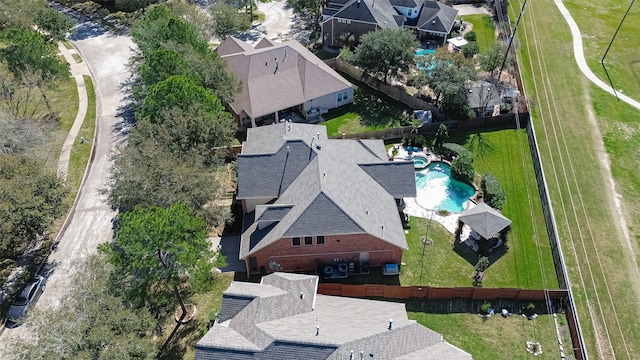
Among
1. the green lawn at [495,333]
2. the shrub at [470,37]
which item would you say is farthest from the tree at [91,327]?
the shrub at [470,37]

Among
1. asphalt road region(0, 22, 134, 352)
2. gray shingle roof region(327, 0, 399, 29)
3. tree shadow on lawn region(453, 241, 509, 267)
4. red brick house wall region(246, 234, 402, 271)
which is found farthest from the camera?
gray shingle roof region(327, 0, 399, 29)

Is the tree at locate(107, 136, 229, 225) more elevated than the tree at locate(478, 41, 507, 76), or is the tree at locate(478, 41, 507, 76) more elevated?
the tree at locate(107, 136, 229, 225)

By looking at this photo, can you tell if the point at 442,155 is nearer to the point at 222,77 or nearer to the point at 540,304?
the point at 540,304

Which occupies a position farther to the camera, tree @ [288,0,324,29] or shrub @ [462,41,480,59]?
tree @ [288,0,324,29]

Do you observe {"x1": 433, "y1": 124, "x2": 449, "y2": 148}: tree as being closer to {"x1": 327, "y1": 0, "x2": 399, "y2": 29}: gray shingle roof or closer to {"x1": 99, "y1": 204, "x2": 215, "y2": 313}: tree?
{"x1": 327, "y1": 0, "x2": 399, "y2": 29}: gray shingle roof

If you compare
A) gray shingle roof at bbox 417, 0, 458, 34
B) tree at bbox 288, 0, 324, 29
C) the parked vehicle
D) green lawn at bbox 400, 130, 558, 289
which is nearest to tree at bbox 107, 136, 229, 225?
the parked vehicle

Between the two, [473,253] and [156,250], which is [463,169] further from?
[156,250]
